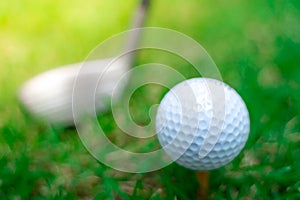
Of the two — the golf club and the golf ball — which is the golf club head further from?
the golf ball

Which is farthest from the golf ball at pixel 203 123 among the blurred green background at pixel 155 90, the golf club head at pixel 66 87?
the golf club head at pixel 66 87

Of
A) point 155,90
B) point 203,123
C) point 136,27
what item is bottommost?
point 203,123

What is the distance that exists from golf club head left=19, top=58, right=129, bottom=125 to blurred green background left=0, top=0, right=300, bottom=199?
0.04 metres

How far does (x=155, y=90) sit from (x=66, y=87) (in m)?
0.32

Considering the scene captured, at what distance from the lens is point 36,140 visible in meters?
1.91

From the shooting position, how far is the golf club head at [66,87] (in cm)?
206

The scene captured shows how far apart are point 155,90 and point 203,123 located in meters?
0.62

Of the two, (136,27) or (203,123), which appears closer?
(203,123)

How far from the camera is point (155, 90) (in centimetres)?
215

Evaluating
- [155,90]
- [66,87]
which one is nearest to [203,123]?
[155,90]

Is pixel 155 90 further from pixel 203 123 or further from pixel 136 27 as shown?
pixel 203 123

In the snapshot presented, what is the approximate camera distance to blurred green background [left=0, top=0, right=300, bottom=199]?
173 cm

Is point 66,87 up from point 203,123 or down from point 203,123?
up

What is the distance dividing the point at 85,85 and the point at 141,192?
22.3 inches
